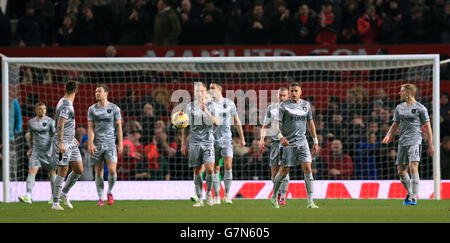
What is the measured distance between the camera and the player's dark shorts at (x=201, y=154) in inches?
481

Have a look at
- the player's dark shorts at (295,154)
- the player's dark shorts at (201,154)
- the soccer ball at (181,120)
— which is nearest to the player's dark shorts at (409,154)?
the player's dark shorts at (295,154)

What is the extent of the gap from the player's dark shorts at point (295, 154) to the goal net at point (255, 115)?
4.59 m

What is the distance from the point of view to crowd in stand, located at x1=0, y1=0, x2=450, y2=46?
18.0 meters

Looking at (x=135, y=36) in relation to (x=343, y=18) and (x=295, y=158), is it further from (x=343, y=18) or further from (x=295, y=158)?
(x=295, y=158)

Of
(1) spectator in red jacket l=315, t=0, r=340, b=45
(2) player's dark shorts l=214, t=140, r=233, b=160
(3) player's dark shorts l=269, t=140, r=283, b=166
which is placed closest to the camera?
(3) player's dark shorts l=269, t=140, r=283, b=166

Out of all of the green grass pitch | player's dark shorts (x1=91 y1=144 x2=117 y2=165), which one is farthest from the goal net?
the green grass pitch

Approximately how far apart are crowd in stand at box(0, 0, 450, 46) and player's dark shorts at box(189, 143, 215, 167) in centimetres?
609

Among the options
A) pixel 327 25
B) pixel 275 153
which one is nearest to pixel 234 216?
pixel 275 153

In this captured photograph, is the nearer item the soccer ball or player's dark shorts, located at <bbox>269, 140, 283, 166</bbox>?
the soccer ball

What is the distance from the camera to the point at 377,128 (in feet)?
54.7

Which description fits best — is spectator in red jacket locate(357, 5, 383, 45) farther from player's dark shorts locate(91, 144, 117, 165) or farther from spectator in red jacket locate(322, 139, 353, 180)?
player's dark shorts locate(91, 144, 117, 165)

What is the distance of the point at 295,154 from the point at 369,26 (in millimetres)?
7529

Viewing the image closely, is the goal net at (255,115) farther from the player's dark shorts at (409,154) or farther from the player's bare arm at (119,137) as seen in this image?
the player's dark shorts at (409,154)
